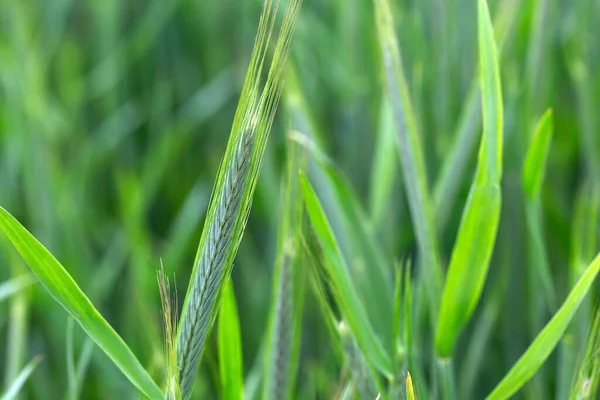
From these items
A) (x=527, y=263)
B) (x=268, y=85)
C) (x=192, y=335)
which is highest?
(x=268, y=85)

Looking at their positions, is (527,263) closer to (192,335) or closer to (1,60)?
(192,335)

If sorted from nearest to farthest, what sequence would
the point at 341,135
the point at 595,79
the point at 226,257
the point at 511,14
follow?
the point at 226,257 < the point at 511,14 < the point at 595,79 < the point at 341,135

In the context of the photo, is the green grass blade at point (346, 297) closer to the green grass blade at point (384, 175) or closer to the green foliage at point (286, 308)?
the green foliage at point (286, 308)

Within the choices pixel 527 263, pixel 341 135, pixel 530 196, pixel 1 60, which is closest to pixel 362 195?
pixel 341 135

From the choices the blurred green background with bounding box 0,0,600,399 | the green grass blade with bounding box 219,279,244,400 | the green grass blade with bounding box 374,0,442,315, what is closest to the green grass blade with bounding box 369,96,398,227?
the blurred green background with bounding box 0,0,600,399

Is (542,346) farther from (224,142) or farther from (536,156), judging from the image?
(224,142)

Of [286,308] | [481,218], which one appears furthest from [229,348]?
[481,218]
